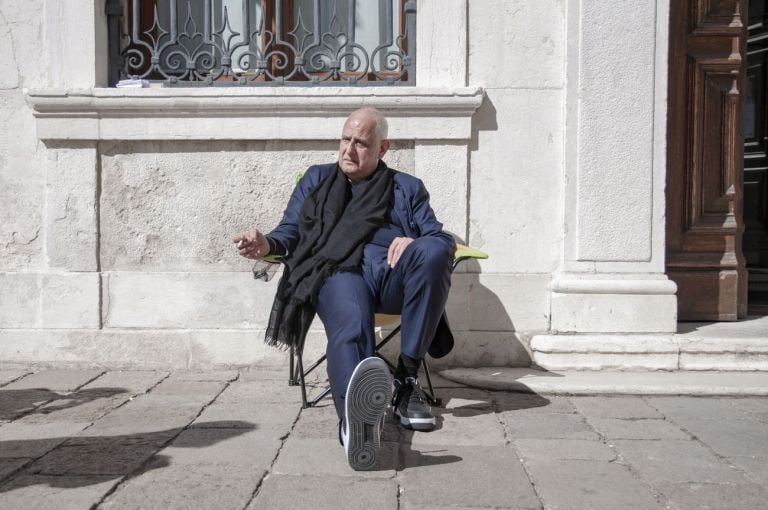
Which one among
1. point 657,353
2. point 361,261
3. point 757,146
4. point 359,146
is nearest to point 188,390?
point 361,261

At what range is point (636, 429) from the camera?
3531 mm

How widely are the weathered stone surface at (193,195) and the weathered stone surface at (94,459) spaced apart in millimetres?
1780

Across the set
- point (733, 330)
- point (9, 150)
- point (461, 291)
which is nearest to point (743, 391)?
point (733, 330)

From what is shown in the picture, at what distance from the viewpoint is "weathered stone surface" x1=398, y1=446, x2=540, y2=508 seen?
261cm

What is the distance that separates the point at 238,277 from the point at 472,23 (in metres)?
1.98

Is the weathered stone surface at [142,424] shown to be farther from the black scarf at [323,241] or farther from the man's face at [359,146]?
the man's face at [359,146]

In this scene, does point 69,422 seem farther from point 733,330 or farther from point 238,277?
point 733,330

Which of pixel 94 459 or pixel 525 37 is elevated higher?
pixel 525 37

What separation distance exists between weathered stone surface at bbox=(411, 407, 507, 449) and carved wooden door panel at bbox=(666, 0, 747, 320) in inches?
81.3

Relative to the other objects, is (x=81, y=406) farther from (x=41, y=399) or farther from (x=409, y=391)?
(x=409, y=391)

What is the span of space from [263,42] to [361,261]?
196cm

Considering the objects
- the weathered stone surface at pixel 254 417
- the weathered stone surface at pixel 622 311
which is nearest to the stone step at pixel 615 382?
the weathered stone surface at pixel 622 311

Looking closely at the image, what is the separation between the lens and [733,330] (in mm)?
4898

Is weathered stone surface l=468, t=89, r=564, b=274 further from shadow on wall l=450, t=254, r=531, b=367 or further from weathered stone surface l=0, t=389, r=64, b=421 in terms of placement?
weathered stone surface l=0, t=389, r=64, b=421
